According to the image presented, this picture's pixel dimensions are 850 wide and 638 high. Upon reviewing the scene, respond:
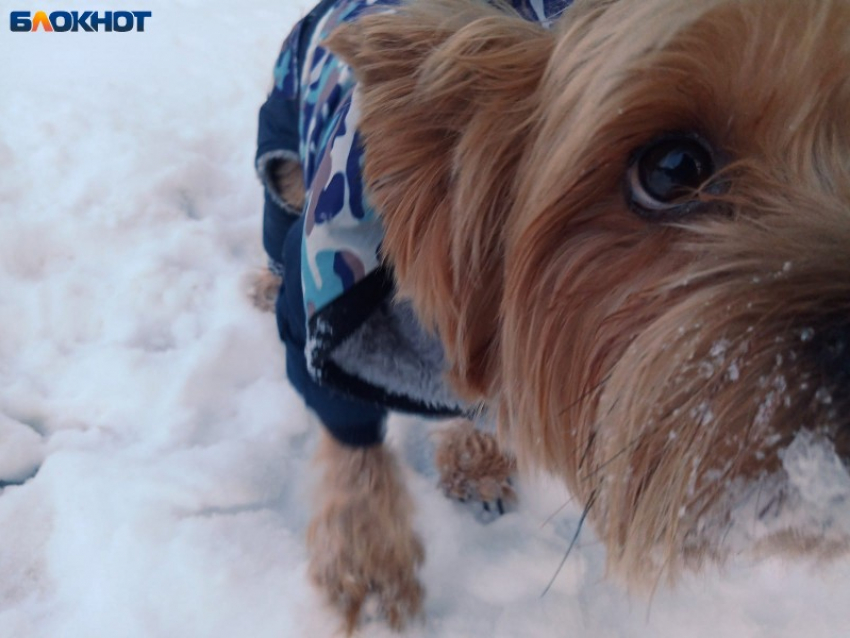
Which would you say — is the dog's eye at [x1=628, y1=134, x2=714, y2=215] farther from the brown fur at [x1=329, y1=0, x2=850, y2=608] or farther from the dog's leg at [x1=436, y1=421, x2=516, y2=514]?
the dog's leg at [x1=436, y1=421, x2=516, y2=514]

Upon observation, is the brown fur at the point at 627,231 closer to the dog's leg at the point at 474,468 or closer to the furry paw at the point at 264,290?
the dog's leg at the point at 474,468

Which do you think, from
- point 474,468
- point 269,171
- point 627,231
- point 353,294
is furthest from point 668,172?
point 269,171

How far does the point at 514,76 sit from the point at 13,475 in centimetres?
171

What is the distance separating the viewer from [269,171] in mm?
2312

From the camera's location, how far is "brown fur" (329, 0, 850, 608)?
0.87 meters

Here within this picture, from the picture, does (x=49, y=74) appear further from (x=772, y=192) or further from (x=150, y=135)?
(x=772, y=192)

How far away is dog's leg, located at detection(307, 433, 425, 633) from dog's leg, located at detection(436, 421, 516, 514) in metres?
0.18

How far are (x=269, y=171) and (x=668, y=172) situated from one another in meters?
1.59

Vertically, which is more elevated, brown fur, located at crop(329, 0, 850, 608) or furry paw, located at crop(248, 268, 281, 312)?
brown fur, located at crop(329, 0, 850, 608)

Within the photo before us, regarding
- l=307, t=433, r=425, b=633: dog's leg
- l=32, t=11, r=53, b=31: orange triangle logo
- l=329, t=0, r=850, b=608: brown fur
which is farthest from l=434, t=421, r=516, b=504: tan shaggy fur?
l=32, t=11, r=53, b=31: orange triangle logo

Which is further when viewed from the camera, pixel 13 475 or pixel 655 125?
pixel 13 475

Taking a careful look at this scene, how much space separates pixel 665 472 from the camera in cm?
96

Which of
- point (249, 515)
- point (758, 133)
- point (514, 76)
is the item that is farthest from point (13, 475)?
point (758, 133)

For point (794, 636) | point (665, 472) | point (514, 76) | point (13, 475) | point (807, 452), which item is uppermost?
point (514, 76)
